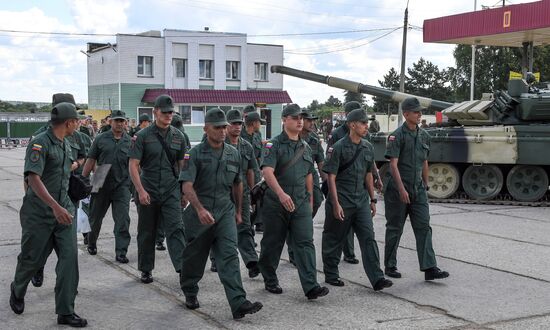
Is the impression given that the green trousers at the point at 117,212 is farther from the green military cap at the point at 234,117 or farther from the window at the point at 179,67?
the window at the point at 179,67

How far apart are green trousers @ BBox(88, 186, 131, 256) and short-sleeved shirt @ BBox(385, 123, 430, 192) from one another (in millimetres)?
3058

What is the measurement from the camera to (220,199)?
20.5 ft

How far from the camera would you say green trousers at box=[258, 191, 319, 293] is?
6.64m

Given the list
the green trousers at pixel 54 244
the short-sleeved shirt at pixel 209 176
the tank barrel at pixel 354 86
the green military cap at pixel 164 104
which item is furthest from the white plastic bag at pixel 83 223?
the tank barrel at pixel 354 86

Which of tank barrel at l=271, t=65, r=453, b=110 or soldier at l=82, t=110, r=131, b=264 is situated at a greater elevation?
tank barrel at l=271, t=65, r=453, b=110

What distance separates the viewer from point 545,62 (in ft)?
167

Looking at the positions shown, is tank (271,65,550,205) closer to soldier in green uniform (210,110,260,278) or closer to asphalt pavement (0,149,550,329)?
asphalt pavement (0,149,550,329)

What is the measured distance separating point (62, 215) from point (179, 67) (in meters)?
41.3

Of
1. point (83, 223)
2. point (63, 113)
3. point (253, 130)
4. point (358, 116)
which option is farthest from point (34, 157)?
point (253, 130)

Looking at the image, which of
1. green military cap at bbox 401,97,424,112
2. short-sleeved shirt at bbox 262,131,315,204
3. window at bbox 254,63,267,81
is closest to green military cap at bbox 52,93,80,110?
short-sleeved shirt at bbox 262,131,315,204

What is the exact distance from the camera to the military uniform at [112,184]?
8.80m

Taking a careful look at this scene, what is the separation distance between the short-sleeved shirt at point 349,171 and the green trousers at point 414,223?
0.57 meters

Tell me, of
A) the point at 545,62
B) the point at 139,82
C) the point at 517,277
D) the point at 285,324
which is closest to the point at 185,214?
the point at 285,324

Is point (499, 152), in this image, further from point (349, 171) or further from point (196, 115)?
point (196, 115)
